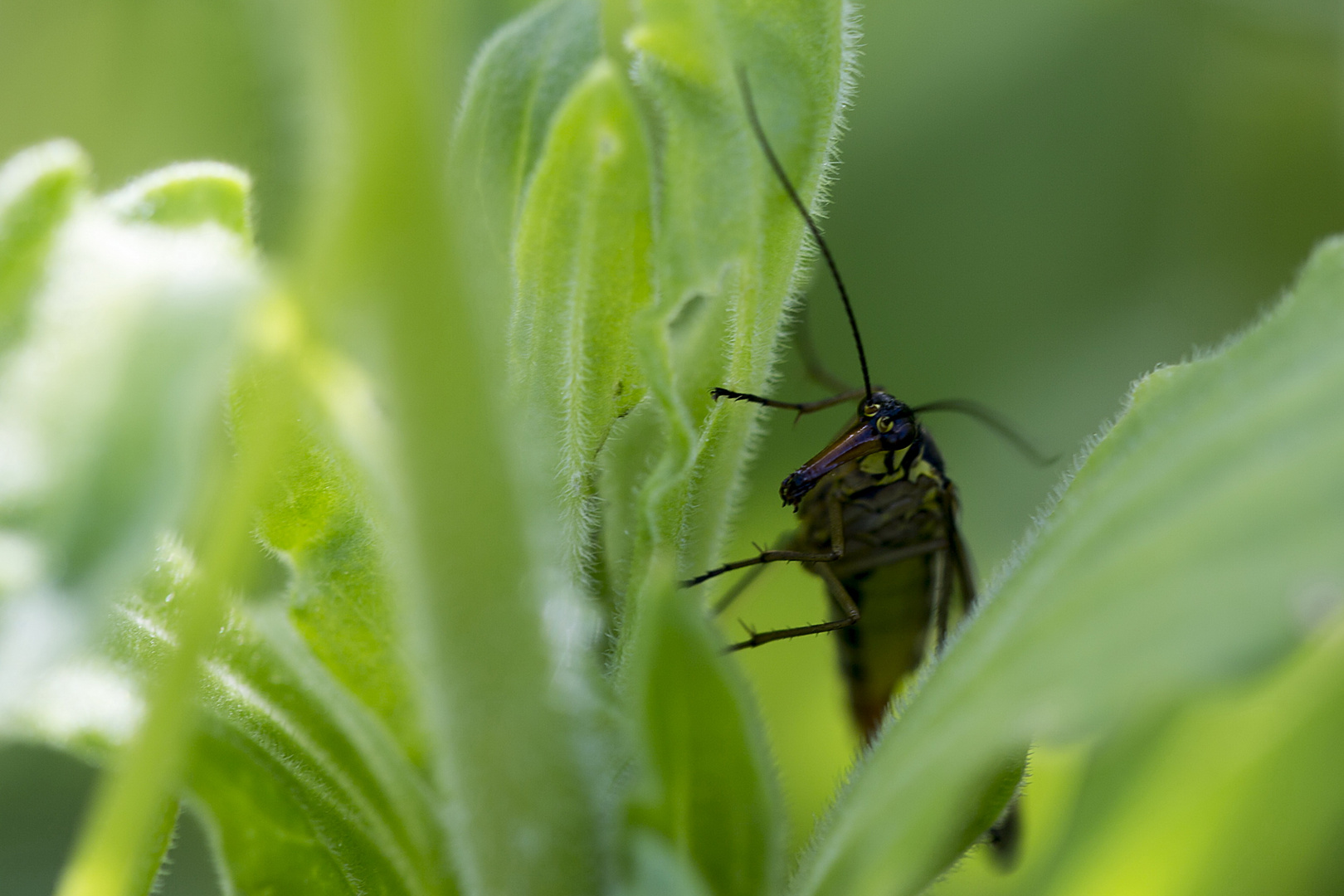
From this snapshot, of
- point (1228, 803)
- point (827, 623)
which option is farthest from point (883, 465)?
point (1228, 803)

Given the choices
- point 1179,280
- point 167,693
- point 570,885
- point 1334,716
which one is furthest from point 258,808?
point 1179,280

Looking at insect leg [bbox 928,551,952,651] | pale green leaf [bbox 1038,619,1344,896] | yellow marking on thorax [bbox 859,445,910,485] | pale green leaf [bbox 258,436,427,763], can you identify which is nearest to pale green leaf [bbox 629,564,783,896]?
pale green leaf [bbox 258,436,427,763]

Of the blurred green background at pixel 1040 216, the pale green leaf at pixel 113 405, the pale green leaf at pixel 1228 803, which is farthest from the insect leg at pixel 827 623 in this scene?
the pale green leaf at pixel 113 405

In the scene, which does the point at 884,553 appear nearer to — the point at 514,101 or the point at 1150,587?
the point at 514,101

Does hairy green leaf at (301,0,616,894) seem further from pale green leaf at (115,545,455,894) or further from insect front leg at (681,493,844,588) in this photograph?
insect front leg at (681,493,844,588)

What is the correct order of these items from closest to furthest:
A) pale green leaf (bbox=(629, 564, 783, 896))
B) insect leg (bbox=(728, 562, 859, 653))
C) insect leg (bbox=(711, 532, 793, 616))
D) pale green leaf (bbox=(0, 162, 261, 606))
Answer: pale green leaf (bbox=(0, 162, 261, 606)) → pale green leaf (bbox=(629, 564, 783, 896)) → insect leg (bbox=(728, 562, 859, 653)) → insect leg (bbox=(711, 532, 793, 616))

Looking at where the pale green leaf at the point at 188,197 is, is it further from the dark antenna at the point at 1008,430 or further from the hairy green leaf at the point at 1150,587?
the dark antenna at the point at 1008,430

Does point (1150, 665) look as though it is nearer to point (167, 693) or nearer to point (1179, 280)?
point (167, 693)
